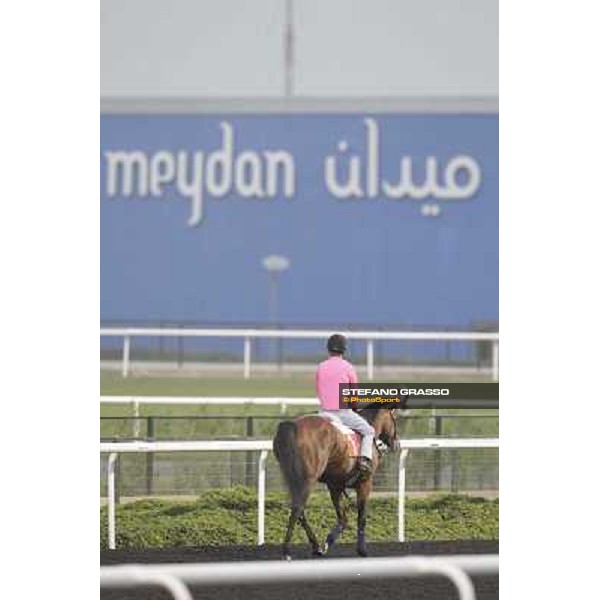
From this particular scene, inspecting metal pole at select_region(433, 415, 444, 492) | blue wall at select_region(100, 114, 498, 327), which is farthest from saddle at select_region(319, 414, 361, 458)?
blue wall at select_region(100, 114, 498, 327)

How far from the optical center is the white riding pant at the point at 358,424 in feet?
28.3

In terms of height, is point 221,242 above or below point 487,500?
above

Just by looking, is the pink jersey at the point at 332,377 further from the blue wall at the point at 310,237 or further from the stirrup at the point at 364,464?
the blue wall at the point at 310,237

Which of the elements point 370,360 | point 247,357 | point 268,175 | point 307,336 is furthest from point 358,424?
point 268,175

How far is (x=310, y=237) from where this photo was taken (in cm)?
2098

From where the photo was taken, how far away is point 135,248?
68.6 ft

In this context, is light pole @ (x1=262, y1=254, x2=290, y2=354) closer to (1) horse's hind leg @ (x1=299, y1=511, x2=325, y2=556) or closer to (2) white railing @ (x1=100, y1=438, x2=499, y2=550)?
(2) white railing @ (x1=100, y1=438, x2=499, y2=550)

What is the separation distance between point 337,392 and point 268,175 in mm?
12821

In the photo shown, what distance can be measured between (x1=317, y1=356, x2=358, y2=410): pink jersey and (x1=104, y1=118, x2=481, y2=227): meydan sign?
12144mm
